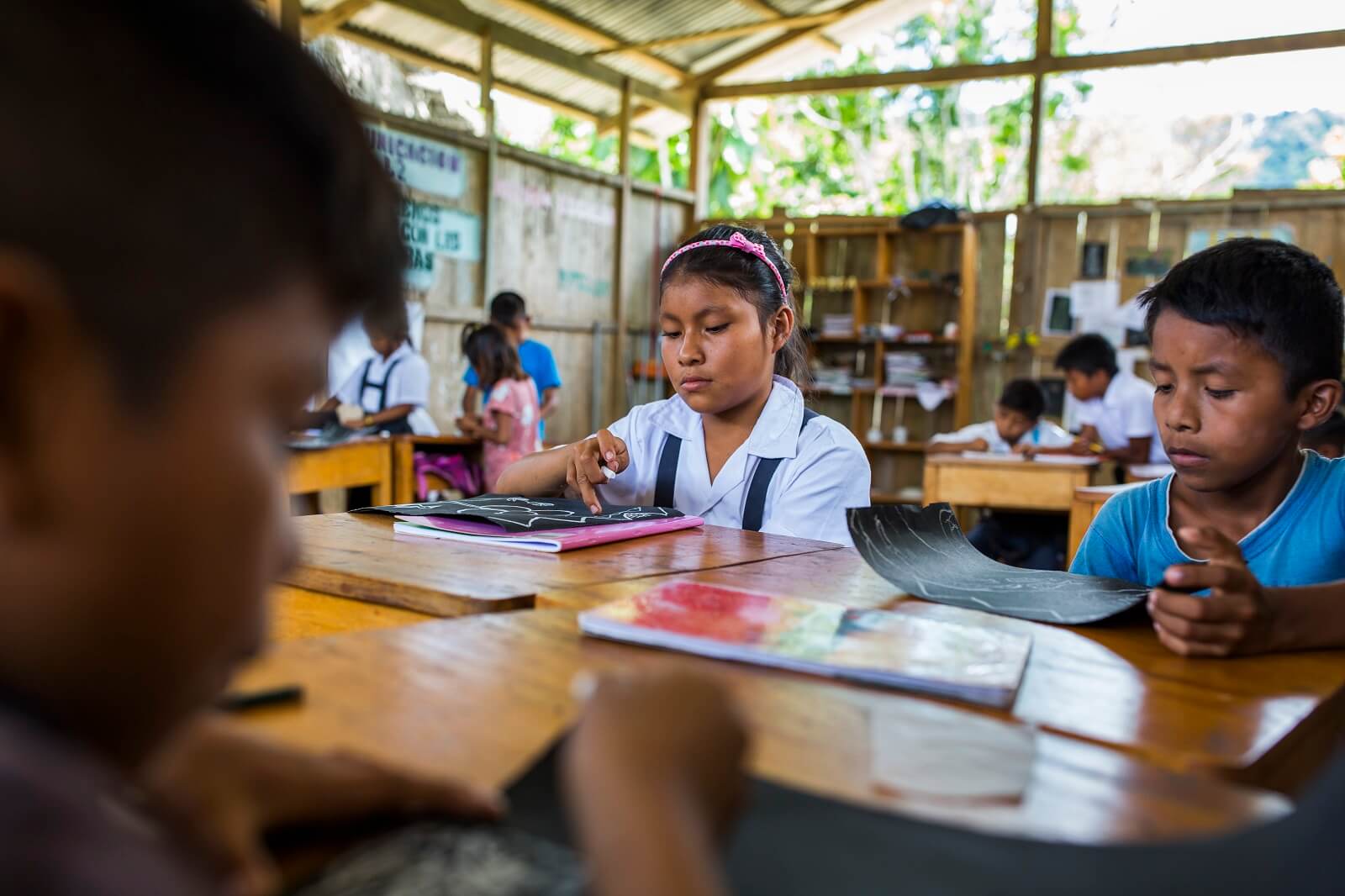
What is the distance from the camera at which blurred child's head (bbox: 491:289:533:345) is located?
5.57 meters

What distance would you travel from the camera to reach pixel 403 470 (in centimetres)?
451

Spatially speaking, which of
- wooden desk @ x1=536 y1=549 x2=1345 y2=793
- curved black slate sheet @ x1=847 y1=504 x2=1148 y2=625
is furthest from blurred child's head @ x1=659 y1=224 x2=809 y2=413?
wooden desk @ x1=536 y1=549 x2=1345 y2=793

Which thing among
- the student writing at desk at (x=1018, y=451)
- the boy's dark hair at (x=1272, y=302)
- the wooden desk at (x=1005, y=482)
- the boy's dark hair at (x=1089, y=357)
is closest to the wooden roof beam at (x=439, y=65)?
the student writing at desk at (x=1018, y=451)

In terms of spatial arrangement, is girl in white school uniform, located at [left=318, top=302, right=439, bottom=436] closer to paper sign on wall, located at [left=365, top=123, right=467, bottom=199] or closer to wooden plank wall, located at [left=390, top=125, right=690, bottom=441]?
wooden plank wall, located at [left=390, top=125, right=690, bottom=441]

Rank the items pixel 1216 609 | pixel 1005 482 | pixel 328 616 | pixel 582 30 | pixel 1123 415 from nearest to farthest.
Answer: pixel 1216 609, pixel 328 616, pixel 1005 482, pixel 1123 415, pixel 582 30

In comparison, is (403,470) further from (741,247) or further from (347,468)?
(741,247)

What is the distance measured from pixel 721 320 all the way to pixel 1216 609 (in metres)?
1.33

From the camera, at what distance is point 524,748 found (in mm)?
619

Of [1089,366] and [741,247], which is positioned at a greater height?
[741,247]

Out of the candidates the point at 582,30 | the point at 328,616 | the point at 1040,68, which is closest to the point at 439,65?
the point at 582,30

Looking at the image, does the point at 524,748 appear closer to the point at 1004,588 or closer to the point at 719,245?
the point at 1004,588

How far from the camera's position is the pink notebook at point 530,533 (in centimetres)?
145

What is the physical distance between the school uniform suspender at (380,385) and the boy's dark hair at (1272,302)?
13.9 ft

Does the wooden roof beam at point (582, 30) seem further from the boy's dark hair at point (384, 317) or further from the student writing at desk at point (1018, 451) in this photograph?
the boy's dark hair at point (384, 317)
